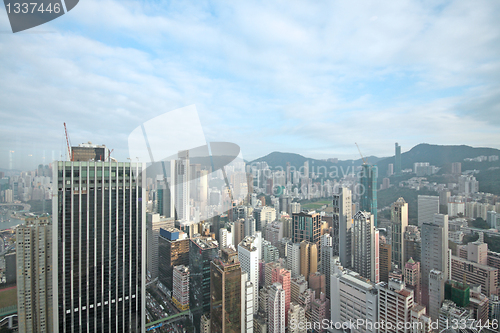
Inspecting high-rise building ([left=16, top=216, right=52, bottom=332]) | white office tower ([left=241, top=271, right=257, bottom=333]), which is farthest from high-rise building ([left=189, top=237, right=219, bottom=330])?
high-rise building ([left=16, top=216, right=52, bottom=332])

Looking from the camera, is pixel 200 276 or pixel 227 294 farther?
pixel 200 276

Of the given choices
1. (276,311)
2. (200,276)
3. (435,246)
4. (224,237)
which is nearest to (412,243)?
(435,246)

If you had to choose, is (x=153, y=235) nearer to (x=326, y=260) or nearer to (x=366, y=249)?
(x=326, y=260)

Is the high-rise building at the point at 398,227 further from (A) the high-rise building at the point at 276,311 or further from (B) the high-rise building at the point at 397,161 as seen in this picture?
(A) the high-rise building at the point at 276,311

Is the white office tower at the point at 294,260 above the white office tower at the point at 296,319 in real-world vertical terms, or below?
above

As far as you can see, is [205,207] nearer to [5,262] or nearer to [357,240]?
[5,262]

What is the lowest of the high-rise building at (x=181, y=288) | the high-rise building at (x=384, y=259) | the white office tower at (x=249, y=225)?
the high-rise building at (x=181, y=288)

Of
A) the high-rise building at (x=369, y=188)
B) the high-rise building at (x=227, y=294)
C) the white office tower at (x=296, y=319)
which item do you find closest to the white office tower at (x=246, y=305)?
the high-rise building at (x=227, y=294)
